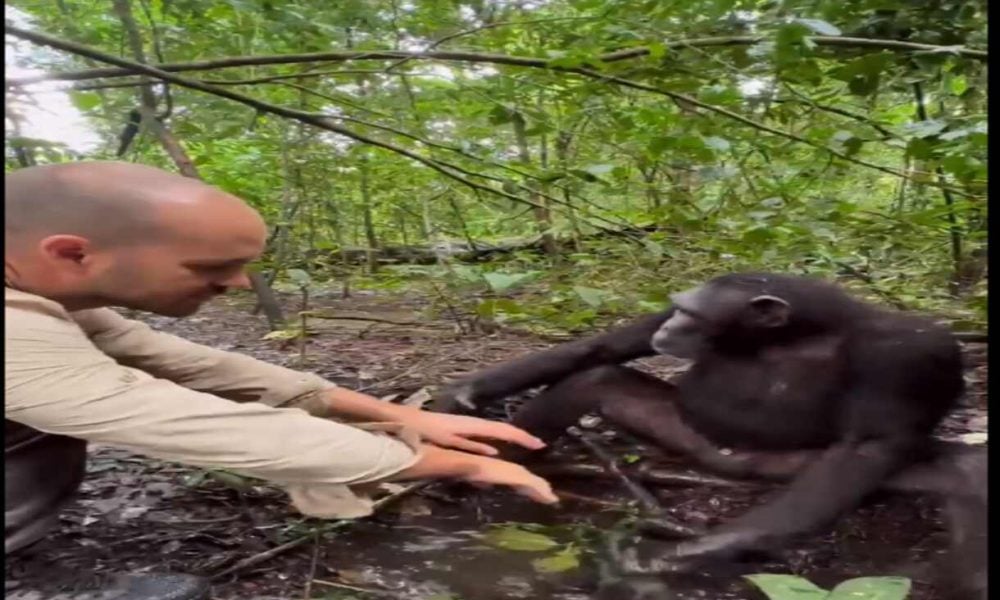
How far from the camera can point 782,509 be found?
1.34 metres

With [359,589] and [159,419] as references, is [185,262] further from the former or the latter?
[359,589]

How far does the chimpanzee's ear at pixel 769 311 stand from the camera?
1579 millimetres

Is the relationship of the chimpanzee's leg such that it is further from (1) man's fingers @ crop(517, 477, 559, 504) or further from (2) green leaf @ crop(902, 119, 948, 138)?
(2) green leaf @ crop(902, 119, 948, 138)

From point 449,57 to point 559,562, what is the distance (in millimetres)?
1186

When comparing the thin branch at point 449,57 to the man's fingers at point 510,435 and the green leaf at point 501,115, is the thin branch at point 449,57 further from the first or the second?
the man's fingers at point 510,435

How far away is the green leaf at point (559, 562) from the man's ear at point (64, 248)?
0.78 metres

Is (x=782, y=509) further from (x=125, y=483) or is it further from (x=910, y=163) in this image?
(x=125, y=483)

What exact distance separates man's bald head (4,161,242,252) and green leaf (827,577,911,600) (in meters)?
0.91

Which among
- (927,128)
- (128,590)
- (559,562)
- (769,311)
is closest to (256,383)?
A: (128,590)

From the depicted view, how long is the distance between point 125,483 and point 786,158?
5.34ft

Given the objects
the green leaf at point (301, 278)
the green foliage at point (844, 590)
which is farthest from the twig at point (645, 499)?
the green leaf at point (301, 278)

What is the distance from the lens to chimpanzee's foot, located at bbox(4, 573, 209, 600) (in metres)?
1.25

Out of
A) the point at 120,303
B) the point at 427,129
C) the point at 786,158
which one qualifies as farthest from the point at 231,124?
the point at 786,158

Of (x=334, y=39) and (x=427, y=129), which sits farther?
(x=427, y=129)
